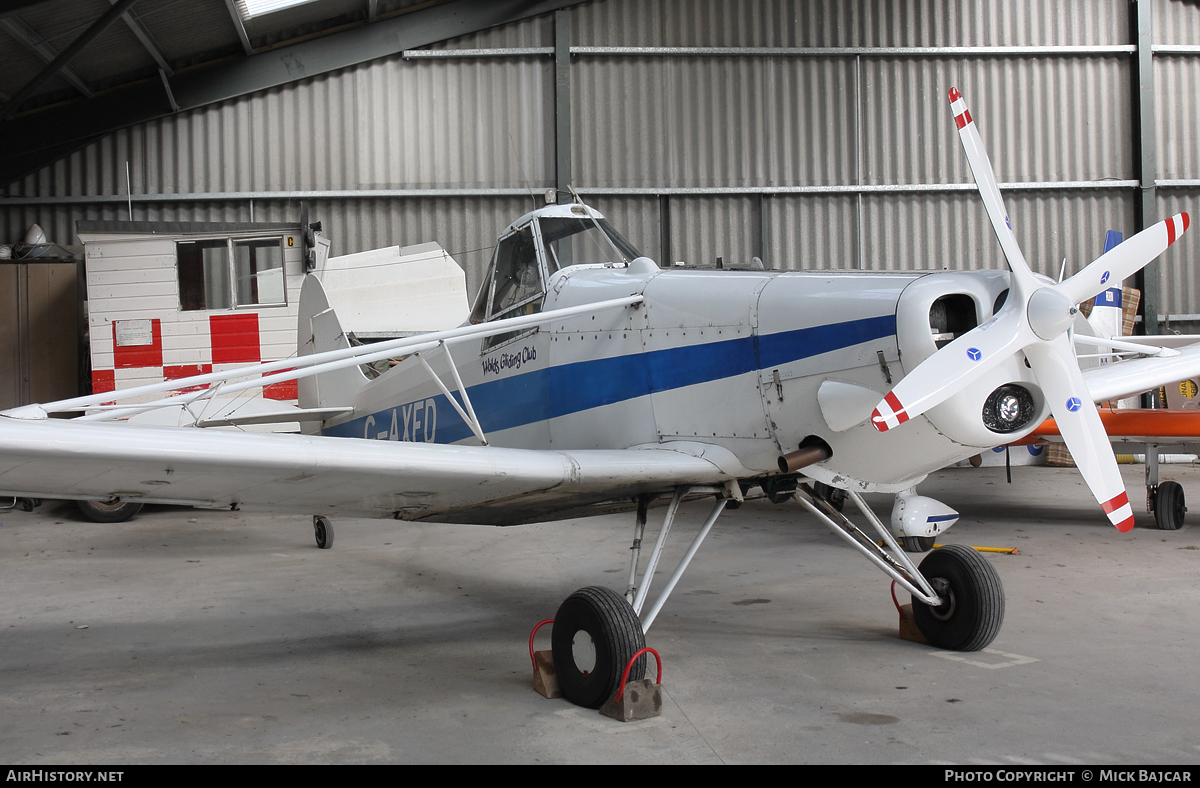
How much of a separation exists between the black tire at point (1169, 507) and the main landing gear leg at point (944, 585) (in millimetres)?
4827

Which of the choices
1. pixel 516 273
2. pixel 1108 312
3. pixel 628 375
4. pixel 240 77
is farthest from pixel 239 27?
pixel 1108 312

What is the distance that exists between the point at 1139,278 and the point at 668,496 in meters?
14.1

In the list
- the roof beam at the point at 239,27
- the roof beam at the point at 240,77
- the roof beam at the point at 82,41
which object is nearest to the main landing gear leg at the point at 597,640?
the roof beam at the point at 82,41

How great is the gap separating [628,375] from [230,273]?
26.2ft

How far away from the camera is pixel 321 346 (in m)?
7.79

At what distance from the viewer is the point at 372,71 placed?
45.7ft

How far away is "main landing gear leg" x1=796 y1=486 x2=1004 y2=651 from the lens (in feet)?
13.8

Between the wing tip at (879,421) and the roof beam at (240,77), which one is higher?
the roof beam at (240,77)

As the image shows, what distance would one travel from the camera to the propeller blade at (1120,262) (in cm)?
311

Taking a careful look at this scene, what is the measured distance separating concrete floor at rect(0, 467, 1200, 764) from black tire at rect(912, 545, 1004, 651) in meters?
0.10

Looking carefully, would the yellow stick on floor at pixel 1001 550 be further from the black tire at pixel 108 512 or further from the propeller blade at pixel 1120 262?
the black tire at pixel 108 512
